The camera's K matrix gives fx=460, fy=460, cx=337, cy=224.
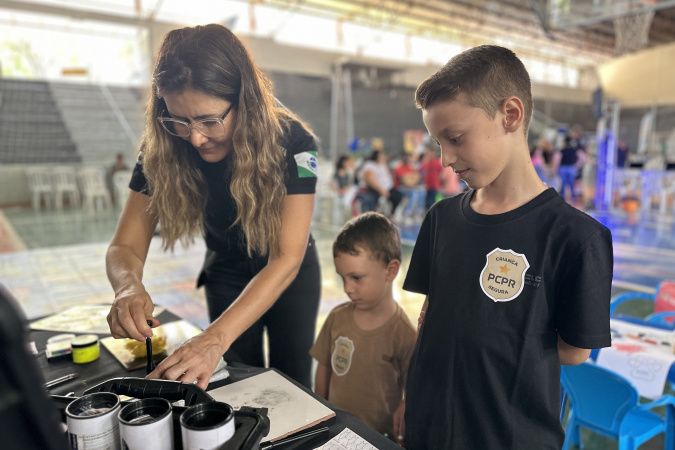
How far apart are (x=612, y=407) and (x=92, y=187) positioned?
1067cm

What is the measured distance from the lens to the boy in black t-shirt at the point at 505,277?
884mm

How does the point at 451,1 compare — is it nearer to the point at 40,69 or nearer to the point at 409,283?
the point at 40,69

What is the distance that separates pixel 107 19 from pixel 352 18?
321 inches

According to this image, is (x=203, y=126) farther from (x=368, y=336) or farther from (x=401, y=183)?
(x=401, y=183)

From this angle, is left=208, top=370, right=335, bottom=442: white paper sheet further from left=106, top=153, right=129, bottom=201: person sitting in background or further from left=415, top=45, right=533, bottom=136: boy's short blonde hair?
left=106, top=153, right=129, bottom=201: person sitting in background

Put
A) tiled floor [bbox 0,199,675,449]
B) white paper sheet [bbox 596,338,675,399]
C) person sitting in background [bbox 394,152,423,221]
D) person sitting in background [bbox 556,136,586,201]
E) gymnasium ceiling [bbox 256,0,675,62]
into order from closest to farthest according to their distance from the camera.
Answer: white paper sheet [bbox 596,338,675,399], tiled floor [bbox 0,199,675,449], person sitting in background [bbox 394,152,423,221], person sitting in background [bbox 556,136,586,201], gymnasium ceiling [bbox 256,0,675,62]

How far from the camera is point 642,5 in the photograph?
6.88 meters

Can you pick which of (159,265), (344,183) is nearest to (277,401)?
(159,265)

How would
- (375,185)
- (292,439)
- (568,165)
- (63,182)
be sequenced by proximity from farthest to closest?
(63,182) < (568,165) < (375,185) < (292,439)

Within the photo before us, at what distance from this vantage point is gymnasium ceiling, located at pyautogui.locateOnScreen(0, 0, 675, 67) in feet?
25.4

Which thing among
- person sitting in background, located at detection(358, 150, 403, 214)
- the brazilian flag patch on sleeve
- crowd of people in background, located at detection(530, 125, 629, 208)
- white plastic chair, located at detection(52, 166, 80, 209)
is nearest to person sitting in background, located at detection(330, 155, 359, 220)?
person sitting in background, located at detection(358, 150, 403, 214)

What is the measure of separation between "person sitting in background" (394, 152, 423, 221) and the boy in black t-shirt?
715 cm

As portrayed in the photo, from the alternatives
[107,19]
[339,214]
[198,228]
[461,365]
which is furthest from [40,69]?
[461,365]

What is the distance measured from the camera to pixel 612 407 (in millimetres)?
1502
